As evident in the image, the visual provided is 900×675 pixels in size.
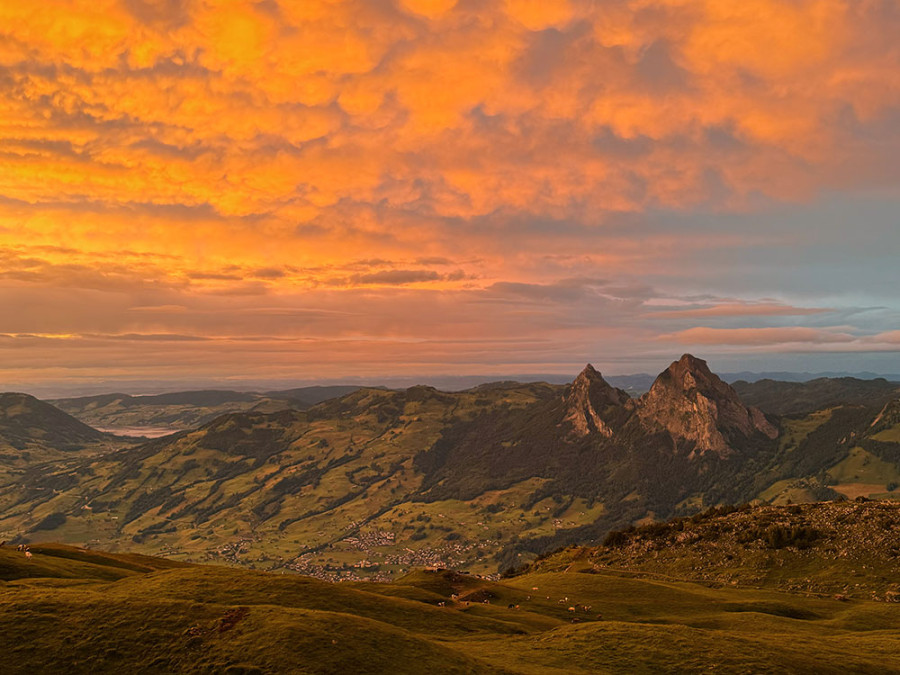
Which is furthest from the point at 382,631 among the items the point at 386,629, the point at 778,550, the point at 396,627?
the point at 778,550

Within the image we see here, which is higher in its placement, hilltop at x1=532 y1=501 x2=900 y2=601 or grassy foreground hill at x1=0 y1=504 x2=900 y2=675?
grassy foreground hill at x1=0 y1=504 x2=900 y2=675

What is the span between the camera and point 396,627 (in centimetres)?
4478

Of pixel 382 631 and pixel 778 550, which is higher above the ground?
pixel 382 631

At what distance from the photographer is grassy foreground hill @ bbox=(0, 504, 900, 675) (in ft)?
119

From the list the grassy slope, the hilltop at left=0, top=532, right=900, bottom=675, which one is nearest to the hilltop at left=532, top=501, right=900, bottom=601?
the hilltop at left=0, top=532, right=900, bottom=675

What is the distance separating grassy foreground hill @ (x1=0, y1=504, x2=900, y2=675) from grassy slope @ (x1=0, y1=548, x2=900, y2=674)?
14 centimetres

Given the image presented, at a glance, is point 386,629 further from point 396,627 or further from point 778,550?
point 778,550

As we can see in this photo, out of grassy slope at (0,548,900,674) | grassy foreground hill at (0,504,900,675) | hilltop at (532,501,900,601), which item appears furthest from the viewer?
hilltop at (532,501,900,601)

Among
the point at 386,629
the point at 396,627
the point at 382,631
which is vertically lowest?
the point at 396,627

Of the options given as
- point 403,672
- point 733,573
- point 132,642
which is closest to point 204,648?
point 132,642

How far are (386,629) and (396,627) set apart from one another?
8.42 feet

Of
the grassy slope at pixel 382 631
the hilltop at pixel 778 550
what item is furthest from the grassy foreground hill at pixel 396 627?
the hilltop at pixel 778 550

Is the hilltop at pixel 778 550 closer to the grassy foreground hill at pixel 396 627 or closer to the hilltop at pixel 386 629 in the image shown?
the grassy foreground hill at pixel 396 627

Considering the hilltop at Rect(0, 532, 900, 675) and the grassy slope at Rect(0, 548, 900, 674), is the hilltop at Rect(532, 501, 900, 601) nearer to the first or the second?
the hilltop at Rect(0, 532, 900, 675)
